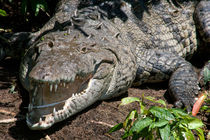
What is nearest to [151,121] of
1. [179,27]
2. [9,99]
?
[9,99]

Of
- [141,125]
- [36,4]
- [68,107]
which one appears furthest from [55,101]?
[36,4]

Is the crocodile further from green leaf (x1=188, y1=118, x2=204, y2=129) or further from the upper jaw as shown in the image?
green leaf (x1=188, y1=118, x2=204, y2=129)

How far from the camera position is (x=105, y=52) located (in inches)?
131

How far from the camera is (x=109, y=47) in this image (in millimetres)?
3441

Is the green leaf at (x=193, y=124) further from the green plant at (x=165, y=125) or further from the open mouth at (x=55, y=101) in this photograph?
the open mouth at (x=55, y=101)

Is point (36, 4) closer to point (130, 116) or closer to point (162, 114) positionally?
point (130, 116)

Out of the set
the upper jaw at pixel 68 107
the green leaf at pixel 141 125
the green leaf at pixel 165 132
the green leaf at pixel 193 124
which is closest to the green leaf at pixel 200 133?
the green leaf at pixel 193 124

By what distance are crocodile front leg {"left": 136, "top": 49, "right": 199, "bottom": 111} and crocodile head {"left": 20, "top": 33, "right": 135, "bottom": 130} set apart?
0.71 meters

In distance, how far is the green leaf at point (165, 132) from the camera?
79.1 inches

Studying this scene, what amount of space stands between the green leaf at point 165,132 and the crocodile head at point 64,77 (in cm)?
100

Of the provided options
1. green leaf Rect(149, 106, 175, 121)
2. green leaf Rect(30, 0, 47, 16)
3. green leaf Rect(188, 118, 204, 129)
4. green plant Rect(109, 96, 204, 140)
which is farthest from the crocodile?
green leaf Rect(188, 118, 204, 129)

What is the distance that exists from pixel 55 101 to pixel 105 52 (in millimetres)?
858

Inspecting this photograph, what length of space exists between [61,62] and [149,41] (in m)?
2.06

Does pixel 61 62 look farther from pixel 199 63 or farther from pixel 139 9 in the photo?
pixel 199 63
